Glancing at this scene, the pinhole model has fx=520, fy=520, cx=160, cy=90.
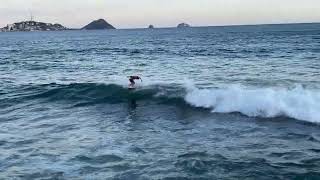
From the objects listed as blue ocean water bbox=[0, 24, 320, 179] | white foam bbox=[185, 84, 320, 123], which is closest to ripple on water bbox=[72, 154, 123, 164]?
blue ocean water bbox=[0, 24, 320, 179]

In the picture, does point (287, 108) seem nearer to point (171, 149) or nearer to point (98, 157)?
point (171, 149)

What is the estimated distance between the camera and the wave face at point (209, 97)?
2064 cm

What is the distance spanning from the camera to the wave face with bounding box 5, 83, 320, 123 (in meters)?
20.6

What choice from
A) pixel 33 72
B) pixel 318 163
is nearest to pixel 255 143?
pixel 318 163

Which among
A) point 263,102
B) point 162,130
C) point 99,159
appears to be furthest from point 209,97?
point 99,159

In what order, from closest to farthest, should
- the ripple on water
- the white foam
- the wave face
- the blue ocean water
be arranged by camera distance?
the blue ocean water
the ripple on water
the white foam
the wave face

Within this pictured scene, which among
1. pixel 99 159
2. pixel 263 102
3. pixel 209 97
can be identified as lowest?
pixel 99 159

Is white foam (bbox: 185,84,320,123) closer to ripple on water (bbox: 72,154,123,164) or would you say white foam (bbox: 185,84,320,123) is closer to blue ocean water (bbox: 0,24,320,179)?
blue ocean water (bbox: 0,24,320,179)

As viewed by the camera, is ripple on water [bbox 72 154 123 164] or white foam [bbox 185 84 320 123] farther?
white foam [bbox 185 84 320 123]

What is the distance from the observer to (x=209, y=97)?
938 inches

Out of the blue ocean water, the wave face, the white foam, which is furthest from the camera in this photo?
the wave face

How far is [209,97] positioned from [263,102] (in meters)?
3.05

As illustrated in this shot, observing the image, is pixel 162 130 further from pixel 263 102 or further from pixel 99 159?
pixel 263 102

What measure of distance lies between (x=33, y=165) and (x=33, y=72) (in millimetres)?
28772
